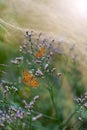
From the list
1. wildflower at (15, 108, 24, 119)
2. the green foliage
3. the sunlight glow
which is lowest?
wildflower at (15, 108, 24, 119)

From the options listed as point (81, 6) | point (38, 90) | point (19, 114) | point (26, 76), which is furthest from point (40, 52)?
point (81, 6)

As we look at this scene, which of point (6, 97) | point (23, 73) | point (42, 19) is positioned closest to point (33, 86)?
point (23, 73)

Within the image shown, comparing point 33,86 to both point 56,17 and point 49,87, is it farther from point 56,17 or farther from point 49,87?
point 56,17

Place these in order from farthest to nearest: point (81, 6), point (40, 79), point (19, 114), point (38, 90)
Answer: point (81, 6), point (38, 90), point (40, 79), point (19, 114)

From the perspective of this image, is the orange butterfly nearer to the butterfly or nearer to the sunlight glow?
the butterfly

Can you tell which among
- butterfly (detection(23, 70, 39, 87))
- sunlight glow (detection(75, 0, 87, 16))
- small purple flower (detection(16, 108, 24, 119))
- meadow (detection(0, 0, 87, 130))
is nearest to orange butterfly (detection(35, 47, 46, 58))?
meadow (detection(0, 0, 87, 130))

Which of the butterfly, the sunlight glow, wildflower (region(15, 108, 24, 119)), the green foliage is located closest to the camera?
wildflower (region(15, 108, 24, 119))

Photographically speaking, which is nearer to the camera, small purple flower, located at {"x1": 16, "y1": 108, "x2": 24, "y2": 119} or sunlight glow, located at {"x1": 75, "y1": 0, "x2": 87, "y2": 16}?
small purple flower, located at {"x1": 16, "y1": 108, "x2": 24, "y2": 119}

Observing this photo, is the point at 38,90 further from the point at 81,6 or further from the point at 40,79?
the point at 81,6

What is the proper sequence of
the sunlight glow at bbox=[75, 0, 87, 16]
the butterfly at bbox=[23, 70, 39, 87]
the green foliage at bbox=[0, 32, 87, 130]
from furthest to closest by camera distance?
1. the sunlight glow at bbox=[75, 0, 87, 16]
2. the butterfly at bbox=[23, 70, 39, 87]
3. the green foliage at bbox=[0, 32, 87, 130]
